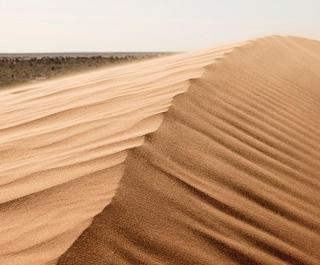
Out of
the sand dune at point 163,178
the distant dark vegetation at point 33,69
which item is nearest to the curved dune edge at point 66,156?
the sand dune at point 163,178

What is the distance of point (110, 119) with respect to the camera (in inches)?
119

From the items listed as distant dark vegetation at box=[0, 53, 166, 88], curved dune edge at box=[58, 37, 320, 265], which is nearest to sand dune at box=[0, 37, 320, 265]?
curved dune edge at box=[58, 37, 320, 265]

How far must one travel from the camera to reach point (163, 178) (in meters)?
2.20

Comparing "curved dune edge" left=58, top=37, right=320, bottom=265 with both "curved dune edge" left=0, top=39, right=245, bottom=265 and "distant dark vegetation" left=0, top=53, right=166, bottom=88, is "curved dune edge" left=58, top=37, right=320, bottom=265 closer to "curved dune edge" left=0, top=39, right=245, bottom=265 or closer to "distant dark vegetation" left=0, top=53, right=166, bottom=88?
"curved dune edge" left=0, top=39, right=245, bottom=265

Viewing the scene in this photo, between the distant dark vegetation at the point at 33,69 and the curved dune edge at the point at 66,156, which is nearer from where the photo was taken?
the curved dune edge at the point at 66,156

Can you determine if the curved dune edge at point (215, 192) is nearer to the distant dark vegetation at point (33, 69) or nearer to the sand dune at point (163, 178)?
the sand dune at point (163, 178)

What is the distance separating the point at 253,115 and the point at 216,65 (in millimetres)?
1071

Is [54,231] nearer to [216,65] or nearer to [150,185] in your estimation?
[150,185]

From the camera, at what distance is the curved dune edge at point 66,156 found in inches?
69.0

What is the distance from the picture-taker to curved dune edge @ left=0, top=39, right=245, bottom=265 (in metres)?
1.75

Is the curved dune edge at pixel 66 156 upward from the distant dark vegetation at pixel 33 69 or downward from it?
upward

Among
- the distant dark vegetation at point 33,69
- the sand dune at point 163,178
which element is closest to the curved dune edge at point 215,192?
the sand dune at point 163,178

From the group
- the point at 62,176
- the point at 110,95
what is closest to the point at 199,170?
the point at 62,176

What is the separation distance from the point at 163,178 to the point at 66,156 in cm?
51
